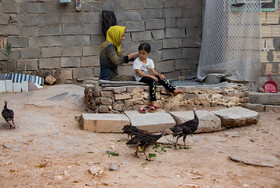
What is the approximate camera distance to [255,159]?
4.56 metres

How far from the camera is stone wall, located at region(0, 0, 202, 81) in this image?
9.19 metres

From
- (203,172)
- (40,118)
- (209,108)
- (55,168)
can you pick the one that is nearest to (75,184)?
(55,168)

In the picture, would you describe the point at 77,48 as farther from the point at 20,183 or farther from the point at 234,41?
the point at 20,183

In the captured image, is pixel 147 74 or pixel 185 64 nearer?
pixel 147 74

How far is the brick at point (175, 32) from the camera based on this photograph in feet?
32.0

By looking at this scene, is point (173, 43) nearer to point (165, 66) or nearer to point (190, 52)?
point (190, 52)

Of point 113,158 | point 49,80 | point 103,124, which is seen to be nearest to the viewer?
point 113,158

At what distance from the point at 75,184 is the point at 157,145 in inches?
74.2

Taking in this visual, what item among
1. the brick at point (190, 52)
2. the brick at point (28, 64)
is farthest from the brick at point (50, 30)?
the brick at point (190, 52)

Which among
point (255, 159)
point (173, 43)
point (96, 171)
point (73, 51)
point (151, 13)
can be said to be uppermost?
point (151, 13)

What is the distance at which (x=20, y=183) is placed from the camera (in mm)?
3461

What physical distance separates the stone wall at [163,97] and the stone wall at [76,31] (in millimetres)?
2867

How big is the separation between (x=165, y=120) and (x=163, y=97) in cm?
94

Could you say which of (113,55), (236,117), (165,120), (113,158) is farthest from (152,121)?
(113,55)
